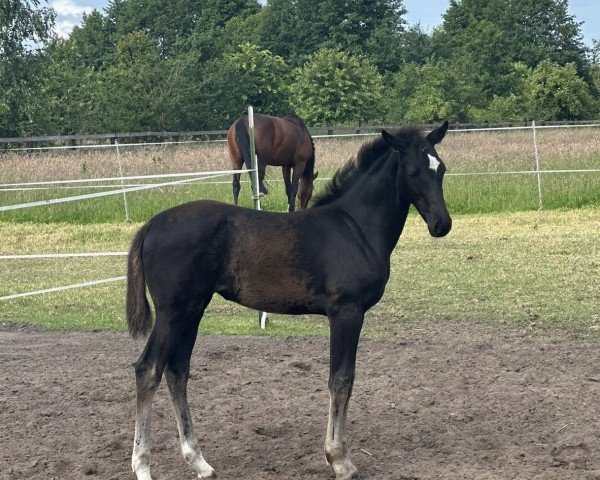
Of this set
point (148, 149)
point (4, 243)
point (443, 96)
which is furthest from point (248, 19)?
point (4, 243)

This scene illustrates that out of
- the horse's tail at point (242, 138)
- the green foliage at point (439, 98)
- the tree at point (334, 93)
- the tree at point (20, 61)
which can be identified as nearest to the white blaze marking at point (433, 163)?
the horse's tail at point (242, 138)

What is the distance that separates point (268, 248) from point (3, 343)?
4.55 metres

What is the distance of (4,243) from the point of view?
53.0ft

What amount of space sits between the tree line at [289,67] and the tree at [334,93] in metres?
0.08

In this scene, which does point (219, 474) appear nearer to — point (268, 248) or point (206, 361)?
point (268, 248)

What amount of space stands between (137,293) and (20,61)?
29.7m

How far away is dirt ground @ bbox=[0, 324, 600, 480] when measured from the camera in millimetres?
5109

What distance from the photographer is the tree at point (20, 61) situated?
32147 millimetres

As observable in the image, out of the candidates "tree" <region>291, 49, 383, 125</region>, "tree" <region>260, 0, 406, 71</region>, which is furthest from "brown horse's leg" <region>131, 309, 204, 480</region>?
"tree" <region>260, 0, 406, 71</region>

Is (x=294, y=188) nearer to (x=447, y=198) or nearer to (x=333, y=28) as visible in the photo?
(x=447, y=198)

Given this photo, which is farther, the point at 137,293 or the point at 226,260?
the point at 137,293

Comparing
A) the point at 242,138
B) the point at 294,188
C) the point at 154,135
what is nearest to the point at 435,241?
the point at 294,188

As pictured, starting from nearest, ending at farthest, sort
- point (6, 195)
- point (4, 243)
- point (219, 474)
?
point (219, 474), point (4, 243), point (6, 195)

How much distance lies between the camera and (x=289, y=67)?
50625 mm
